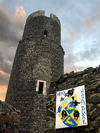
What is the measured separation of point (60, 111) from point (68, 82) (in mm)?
942

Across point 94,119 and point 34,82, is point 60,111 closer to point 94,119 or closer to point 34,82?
point 94,119

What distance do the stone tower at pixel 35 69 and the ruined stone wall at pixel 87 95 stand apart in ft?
16.6

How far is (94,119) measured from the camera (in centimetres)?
318

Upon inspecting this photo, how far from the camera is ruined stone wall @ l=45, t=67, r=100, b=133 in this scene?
320 cm

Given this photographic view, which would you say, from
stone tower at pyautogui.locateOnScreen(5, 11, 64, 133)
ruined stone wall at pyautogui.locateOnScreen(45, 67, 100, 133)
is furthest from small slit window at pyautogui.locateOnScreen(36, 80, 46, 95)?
ruined stone wall at pyautogui.locateOnScreen(45, 67, 100, 133)

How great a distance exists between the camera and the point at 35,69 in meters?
10.4

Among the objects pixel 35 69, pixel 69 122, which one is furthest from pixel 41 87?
pixel 69 122

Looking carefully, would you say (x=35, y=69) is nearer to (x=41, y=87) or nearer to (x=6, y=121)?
(x=41, y=87)

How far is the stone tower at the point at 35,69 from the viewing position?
8.89 meters

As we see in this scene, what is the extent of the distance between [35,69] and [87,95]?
714cm

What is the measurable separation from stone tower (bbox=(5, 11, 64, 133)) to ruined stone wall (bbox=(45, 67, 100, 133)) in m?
5.05

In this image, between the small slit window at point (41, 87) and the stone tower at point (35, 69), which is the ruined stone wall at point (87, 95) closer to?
the stone tower at point (35, 69)

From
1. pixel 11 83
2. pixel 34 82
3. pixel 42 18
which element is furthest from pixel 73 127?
pixel 42 18

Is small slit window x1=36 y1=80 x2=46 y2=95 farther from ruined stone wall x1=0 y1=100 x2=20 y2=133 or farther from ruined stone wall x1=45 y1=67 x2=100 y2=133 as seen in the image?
ruined stone wall x1=45 y1=67 x2=100 y2=133
